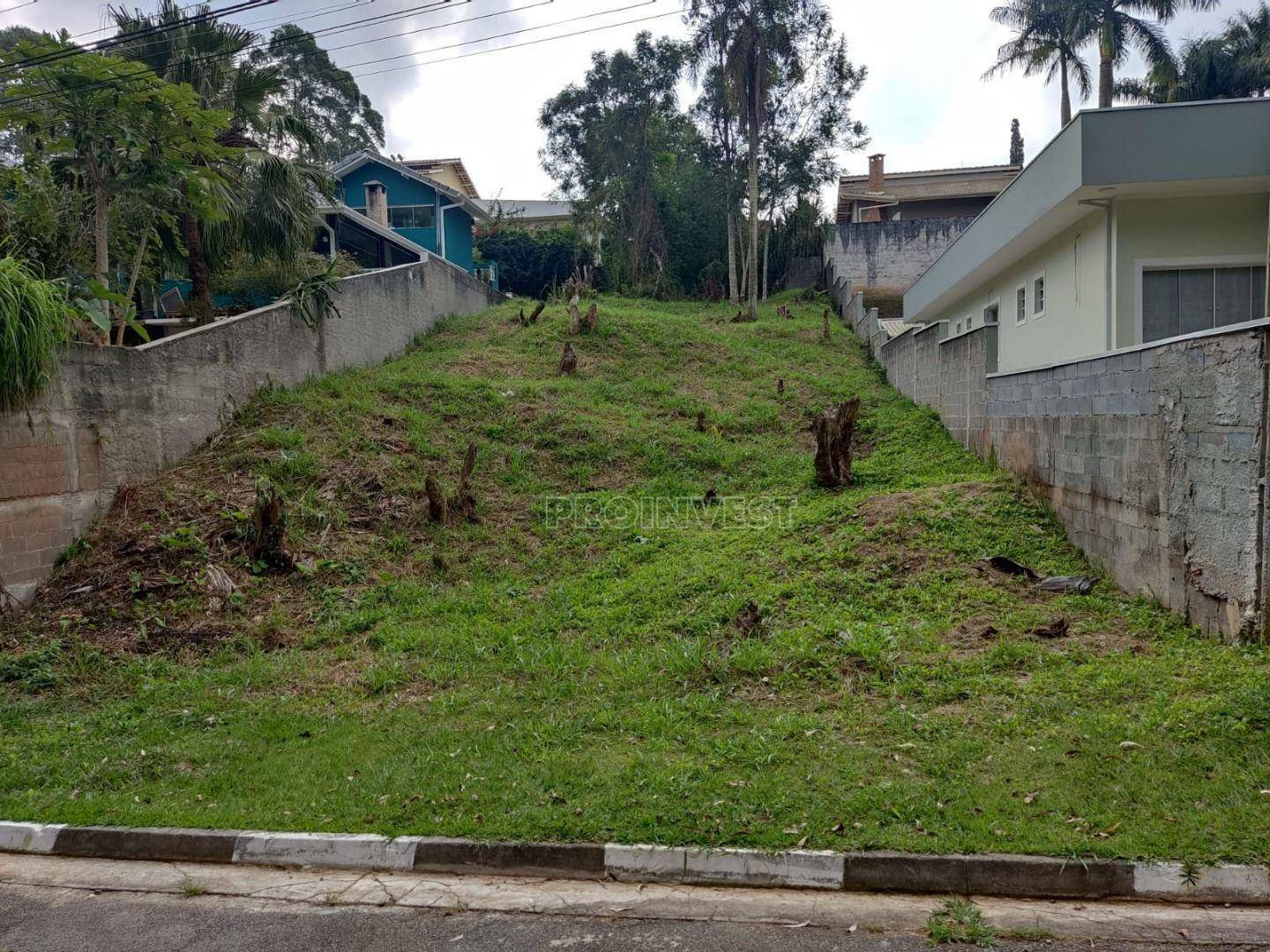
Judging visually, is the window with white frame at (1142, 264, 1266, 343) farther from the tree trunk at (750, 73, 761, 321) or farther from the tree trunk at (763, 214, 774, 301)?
the tree trunk at (763, 214, 774, 301)

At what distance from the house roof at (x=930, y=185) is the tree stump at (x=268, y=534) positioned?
86.7 feet

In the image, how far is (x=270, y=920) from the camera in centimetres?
350

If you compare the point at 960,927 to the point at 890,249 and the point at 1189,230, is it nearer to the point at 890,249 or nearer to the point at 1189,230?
the point at 1189,230

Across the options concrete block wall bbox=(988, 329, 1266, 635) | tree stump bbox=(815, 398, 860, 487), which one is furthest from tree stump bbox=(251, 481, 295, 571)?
concrete block wall bbox=(988, 329, 1266, 635)

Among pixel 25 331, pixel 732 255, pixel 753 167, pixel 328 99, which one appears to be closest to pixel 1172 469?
pixel 25 331

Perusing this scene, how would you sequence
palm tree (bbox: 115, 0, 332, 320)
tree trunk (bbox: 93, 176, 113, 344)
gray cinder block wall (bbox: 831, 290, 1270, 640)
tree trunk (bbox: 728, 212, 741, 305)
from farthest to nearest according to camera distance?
tree trunk (bbox: 728, 212, 741, 305)
palm tree (bbox: 115, 0, 332, 320)
tree trunk (bbox: 93, 176, 113, 344)
gray cinder block wall (bbox: 831, 290, 1270, 640)

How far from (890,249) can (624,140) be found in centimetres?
994

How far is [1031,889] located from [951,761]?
2.81 ft

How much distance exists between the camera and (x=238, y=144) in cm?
1295

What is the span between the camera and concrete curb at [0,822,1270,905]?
3.30m

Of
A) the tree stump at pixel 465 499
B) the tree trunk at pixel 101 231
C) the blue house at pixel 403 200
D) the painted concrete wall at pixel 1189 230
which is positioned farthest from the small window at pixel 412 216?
the painted concrete wall at pixel 1189 230

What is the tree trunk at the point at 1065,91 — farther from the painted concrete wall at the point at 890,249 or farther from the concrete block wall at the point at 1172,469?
the concrete block wall at the point at 1172,469

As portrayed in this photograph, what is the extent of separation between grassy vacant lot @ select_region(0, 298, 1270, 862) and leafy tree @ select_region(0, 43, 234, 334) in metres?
3.02

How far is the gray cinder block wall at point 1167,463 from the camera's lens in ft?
16.1
